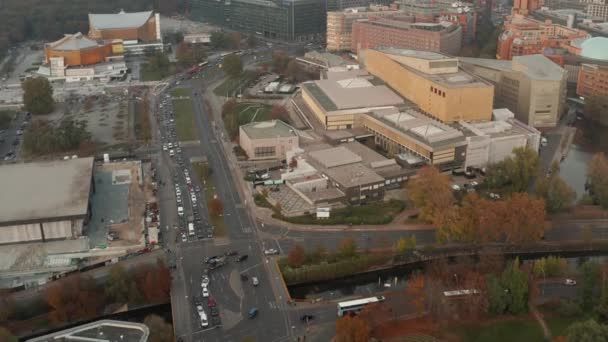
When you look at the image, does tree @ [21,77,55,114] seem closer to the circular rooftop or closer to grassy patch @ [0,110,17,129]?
grassy patch @ [0,110,17,129]

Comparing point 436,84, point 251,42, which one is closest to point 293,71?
point 251,42

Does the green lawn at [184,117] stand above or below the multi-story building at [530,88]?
below

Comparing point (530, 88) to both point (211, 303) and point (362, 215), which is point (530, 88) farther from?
point (211, 303)

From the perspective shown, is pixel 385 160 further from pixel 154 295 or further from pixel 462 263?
pixel 154 295

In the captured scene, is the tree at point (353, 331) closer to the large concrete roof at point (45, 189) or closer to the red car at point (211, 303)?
the red car at point (211, 303)

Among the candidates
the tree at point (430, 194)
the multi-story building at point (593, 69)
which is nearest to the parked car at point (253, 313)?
the tree at point (430, 194)
